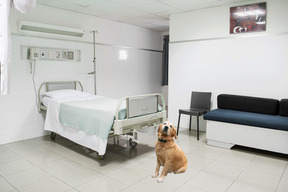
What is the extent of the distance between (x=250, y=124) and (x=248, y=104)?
0.63 m

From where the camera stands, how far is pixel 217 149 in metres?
3.62

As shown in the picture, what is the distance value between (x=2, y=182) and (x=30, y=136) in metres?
1.72

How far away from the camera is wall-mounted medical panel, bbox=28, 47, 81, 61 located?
3.94 m

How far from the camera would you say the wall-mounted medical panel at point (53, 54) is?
394cm

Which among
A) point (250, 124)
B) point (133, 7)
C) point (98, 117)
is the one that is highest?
point (133, 7)

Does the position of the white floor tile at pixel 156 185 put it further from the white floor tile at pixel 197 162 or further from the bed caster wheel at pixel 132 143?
the bed caster wheel at pixel 132 143

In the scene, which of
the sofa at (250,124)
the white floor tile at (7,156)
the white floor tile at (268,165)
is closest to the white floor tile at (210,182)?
the white floor tile at (268,165)

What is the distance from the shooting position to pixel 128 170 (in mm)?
2834

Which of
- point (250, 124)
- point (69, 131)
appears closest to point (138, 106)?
point (69, 131)

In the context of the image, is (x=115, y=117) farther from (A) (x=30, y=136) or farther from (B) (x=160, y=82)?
(B) (x=160, y=82)

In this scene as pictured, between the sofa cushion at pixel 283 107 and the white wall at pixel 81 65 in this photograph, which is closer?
the sofa cushion at pixel 283 107

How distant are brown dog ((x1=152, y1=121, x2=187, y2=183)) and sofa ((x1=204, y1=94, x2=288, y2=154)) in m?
2.25

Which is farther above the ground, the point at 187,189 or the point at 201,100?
the point at 201,100

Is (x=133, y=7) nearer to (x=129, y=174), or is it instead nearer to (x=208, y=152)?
(x=208, y=152)
